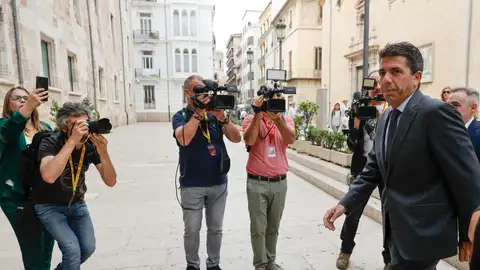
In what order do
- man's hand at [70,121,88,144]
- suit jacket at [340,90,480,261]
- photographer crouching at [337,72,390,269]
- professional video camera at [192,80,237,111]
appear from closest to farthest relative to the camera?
suit jacket at [340,90,480,261] → man's hand at [70,121,88,144] → professional video camera at [192,80,237,111] → photographer crouching at [337,72,390,269]

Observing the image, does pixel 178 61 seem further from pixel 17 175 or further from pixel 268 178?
pixel 17 175

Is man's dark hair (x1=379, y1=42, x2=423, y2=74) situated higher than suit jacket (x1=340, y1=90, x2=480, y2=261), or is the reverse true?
man's dark hair (x1=379, y1=42, x2=423, y2=74)

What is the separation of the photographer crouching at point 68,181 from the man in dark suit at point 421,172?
6.07 ft

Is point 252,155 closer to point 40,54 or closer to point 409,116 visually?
point 409,116

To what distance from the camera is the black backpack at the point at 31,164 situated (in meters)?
2.12

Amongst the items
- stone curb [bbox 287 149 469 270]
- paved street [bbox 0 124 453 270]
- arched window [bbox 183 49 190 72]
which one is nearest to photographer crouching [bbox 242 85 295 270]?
paved street [bbox 0 124 453 270]

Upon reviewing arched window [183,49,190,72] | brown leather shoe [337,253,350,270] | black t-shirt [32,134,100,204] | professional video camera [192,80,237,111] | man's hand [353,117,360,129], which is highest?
arched window [183,49,190,72]

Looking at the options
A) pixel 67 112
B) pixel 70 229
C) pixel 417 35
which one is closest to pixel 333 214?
pixel 70 229

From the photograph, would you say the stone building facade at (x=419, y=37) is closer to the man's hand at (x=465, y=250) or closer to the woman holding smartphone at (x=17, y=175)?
the man's hand at (x=465, y=250)

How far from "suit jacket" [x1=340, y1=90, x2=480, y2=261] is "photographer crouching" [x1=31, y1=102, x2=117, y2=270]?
1.88 metres

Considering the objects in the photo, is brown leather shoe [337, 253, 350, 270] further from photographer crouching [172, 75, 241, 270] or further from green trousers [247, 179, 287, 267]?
photographer crouching [172, 75, 241, 270]

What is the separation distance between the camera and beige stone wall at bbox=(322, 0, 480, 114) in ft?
34.5

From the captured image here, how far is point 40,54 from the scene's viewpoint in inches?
359

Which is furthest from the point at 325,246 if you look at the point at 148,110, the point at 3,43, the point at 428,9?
the point at 148,110
